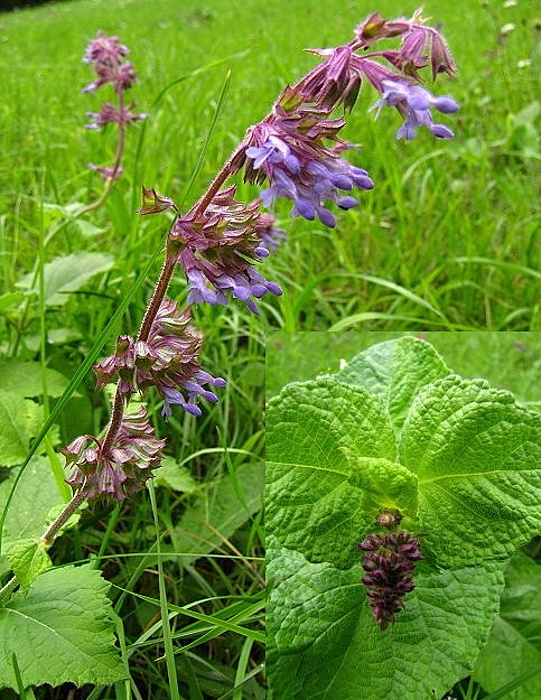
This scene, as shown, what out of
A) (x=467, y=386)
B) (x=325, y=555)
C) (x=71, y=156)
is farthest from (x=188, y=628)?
(x=71, y=156)

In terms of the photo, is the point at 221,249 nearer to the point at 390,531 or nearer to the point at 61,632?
the point at 390,531

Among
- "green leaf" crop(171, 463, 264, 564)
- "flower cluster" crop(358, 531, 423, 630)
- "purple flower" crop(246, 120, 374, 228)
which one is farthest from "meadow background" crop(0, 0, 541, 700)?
"flower cluster" crop(358, 531, 423, 630)

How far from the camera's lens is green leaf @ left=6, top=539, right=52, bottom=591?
107 centimetres

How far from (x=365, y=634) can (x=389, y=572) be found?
0.13 m

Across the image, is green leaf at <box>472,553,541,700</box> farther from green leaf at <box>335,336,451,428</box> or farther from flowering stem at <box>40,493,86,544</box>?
flowering stem at <box>40,493,86,544</box>

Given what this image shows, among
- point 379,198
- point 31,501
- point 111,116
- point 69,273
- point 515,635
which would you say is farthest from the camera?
point 379,198

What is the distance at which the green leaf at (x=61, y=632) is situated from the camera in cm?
103

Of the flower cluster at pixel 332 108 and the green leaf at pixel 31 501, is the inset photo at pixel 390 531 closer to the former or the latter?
the flower cluster at pixel 332 108

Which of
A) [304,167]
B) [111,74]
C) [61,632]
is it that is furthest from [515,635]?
[111,74]

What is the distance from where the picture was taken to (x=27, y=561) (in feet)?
3.56

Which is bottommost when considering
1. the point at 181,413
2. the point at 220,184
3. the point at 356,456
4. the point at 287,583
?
the point at 181,413

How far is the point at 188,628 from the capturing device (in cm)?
120

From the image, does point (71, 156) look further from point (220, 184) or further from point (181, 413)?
point (220, 184)

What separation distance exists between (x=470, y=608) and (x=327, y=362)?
654 millimetres
